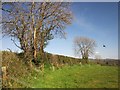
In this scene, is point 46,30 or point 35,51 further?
point 46,30

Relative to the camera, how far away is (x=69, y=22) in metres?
26.4

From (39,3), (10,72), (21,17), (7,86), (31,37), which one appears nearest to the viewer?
(7,86)

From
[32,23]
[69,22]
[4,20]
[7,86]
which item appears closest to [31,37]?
[32,23]

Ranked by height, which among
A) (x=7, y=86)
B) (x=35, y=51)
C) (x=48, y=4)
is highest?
(x=48, y=4)

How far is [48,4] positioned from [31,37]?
4749mm

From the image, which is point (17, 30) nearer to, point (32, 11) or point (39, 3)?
point (32, 11)

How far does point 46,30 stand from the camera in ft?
84.9

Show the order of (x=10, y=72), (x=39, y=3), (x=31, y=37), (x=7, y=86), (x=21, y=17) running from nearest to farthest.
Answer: (x=7, y=86) < (x=10, y=72) < (x=21, y=17) < (x=31, y=37) < (x=39, y=3)

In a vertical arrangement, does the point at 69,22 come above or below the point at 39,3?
below

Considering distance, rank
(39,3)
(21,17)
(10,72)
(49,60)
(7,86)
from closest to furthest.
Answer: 1. (7,86)
2. (10,72)
3. (21,17)
4. (39,3)
5. (49,60)

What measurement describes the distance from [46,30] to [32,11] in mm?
2990

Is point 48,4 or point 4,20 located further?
point 48,4

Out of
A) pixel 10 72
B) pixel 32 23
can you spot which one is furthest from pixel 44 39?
pixel 10 72

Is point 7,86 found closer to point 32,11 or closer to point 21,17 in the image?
point 21,17
